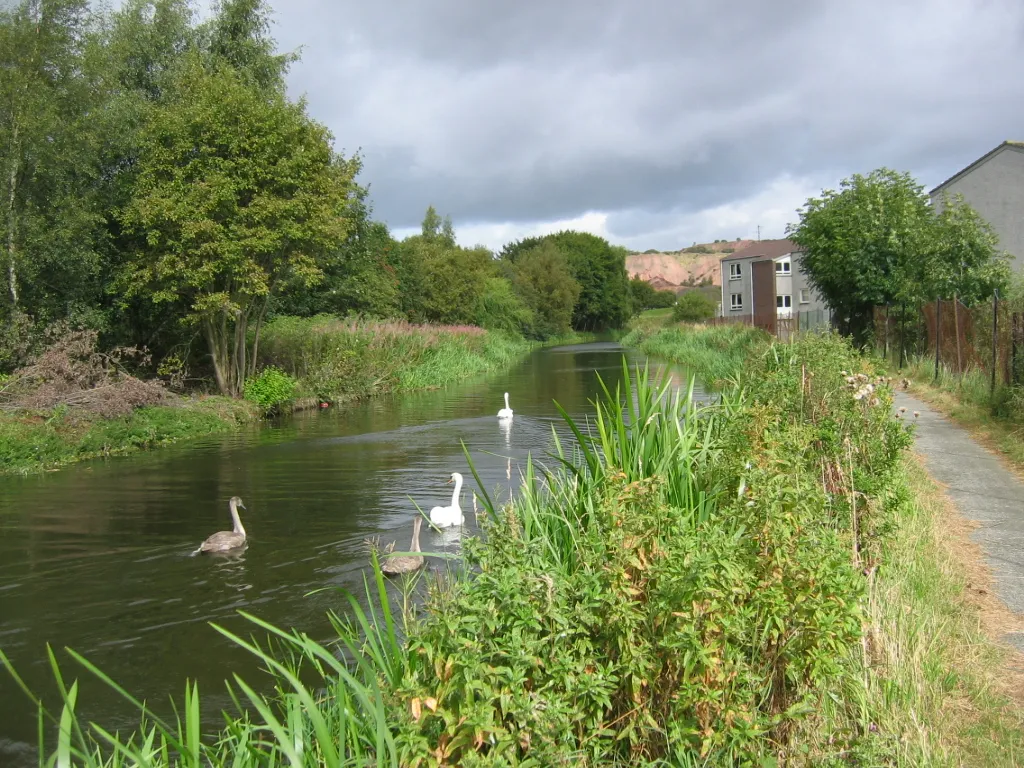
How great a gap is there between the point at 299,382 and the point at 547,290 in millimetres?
65663

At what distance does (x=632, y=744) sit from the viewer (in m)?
3.42

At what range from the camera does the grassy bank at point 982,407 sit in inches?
406

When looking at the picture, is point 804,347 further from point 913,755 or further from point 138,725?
point 138,725

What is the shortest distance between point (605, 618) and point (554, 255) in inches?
3510

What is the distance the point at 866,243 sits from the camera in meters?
25.3

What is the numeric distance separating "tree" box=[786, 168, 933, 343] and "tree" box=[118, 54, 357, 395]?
1490 centimetres

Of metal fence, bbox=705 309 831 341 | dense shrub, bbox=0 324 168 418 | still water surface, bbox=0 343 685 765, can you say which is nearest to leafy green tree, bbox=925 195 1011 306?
metal fence, bbox=705 309 831 341

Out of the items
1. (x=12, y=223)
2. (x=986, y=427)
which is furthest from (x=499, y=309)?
(x=986, y=427)

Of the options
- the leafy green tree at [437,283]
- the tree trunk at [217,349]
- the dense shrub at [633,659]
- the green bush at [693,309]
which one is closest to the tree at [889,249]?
the tree trunk at [217,349]

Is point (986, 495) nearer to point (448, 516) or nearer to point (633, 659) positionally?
point (448, 516)

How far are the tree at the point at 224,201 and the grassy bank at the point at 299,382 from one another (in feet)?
8.98

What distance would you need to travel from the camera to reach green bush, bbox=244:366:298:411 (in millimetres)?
21453

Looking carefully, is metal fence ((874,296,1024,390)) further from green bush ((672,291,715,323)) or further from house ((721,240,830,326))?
green bush ((672,291,715,323))

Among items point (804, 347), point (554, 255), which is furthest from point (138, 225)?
point (554, 255)
